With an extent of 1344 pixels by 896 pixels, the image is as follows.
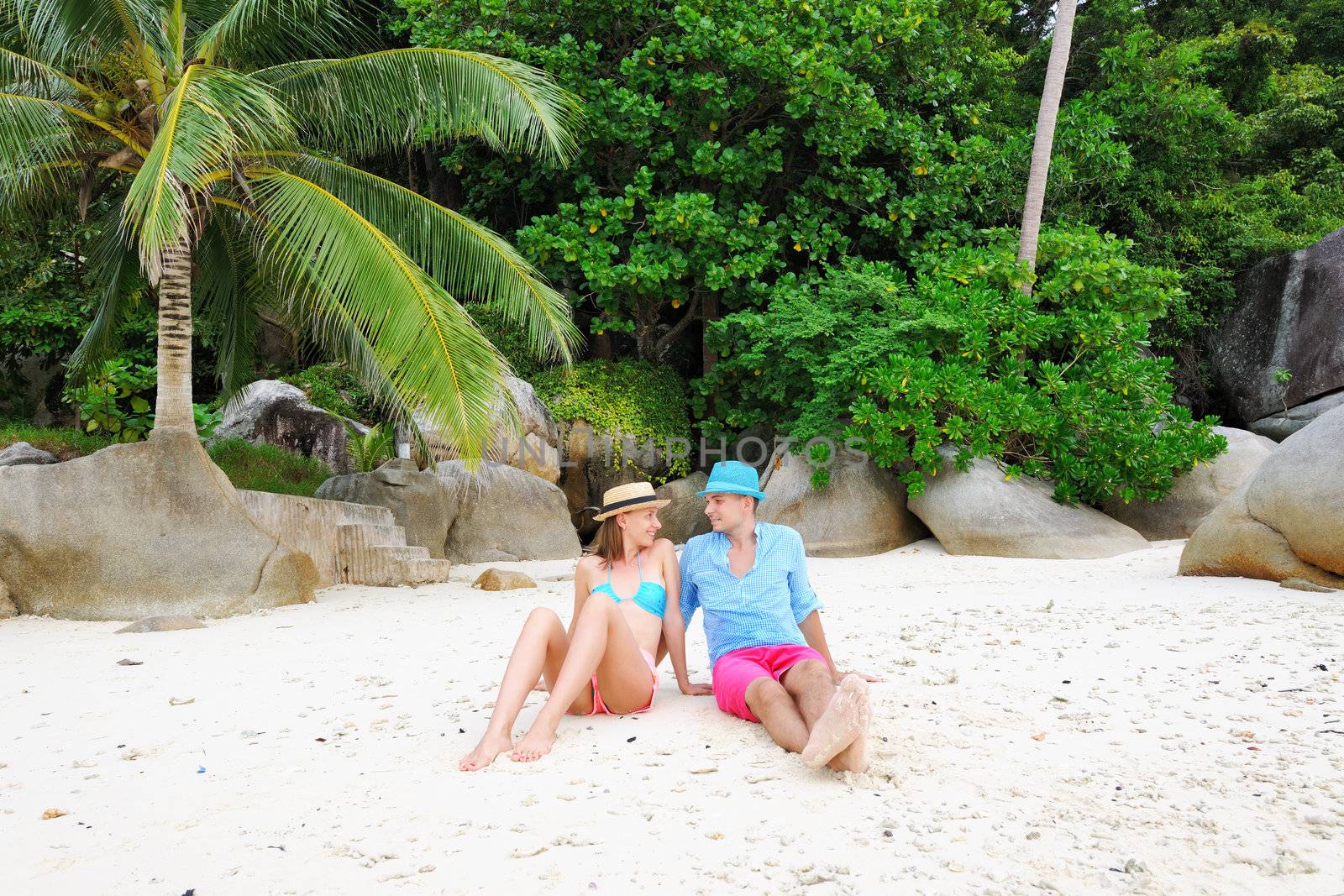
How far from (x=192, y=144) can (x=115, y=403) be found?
313 inches

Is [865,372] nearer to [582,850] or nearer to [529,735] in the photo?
[529,735]

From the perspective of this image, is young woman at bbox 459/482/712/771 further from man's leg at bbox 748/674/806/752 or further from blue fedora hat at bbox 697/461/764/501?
man's leg at bbox 748/674/806/752

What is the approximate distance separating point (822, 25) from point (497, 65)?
4912mm

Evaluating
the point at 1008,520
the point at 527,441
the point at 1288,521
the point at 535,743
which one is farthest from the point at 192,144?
the point at 1008,520

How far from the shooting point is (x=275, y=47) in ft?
28.2

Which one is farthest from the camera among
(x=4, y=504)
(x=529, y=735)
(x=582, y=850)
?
(x=4, y=504)

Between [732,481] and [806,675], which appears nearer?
[806,675]

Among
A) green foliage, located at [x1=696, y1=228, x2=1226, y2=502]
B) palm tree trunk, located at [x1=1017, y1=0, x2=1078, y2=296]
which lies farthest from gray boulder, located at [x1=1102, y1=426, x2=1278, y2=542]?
palm tree trunk, located at [x1=1017, y1=0, x2=1078, y2=296]

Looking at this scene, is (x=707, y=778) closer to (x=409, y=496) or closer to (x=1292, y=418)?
(x=409, y=496)

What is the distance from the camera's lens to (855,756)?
2.88 metres

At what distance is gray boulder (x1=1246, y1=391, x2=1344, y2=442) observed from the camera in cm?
1219

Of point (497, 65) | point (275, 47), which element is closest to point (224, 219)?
point (275, 47)

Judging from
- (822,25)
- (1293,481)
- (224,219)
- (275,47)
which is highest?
(822,25)

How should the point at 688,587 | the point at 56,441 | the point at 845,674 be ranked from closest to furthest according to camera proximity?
1. the point at 845,674
2. the point at 688,587
3. the point at 56,441
